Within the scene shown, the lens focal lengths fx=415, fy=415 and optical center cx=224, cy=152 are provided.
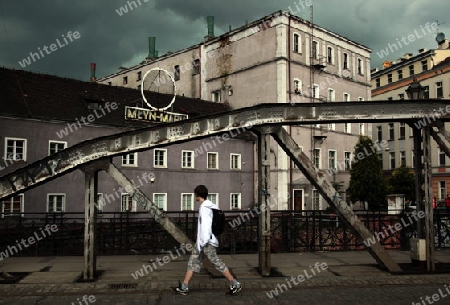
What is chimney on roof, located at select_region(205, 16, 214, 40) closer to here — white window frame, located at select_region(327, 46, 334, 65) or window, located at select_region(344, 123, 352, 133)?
white window frame, located at select_region(327, 46, 334, 65)

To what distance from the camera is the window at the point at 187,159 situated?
3188cm

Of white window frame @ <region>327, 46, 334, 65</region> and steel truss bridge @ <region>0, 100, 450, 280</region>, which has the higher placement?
white window frame @ <region>327, 46, 334, 65</region>

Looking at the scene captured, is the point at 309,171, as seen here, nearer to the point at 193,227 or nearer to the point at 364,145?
the point at 193,227

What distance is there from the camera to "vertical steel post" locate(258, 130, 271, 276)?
27.5ft

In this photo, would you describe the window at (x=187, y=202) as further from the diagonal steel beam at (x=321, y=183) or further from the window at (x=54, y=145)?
the diagonal steel beam at (x=321, y=183)

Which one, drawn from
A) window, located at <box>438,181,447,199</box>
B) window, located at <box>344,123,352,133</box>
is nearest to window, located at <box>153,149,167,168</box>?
window, located at <box>344,123,352,133</box>

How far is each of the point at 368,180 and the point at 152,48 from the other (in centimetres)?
3041

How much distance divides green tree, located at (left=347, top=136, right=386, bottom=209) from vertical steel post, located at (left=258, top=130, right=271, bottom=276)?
1091 inches

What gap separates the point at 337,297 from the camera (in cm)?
711

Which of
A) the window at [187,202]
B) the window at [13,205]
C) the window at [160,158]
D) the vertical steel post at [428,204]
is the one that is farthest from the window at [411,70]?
the vertical steel post at [428,204]

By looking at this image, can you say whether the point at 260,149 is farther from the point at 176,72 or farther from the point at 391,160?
the point at 391,160

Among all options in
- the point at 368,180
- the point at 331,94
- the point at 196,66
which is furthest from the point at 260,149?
the point at 196,66

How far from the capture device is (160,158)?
30.8 metres

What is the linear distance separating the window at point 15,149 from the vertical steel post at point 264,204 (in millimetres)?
20417
